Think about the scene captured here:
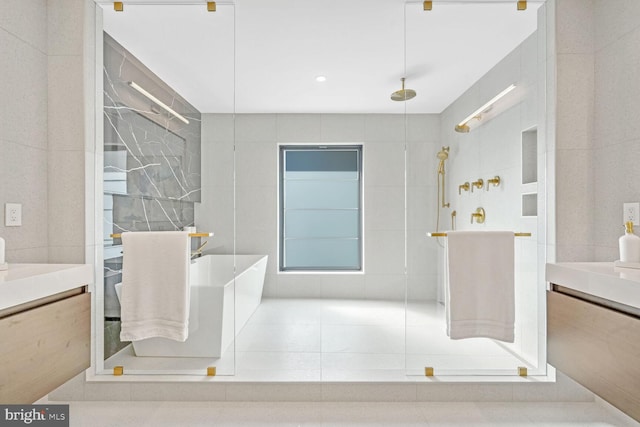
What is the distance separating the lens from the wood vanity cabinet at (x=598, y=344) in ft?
4.24

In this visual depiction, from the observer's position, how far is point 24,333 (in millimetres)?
1335

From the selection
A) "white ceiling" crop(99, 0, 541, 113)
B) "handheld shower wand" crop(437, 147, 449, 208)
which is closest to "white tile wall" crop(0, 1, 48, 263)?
"white ceiling" crop(99, 0, 541, 113)

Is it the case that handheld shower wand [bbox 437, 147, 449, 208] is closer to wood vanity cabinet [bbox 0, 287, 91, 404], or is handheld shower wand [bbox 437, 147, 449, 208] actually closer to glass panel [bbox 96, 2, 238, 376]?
glass panel [bbox 96, 2, 238, 376]

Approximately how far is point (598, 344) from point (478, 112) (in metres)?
1.37

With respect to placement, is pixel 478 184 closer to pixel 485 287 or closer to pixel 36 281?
pixel 485 287

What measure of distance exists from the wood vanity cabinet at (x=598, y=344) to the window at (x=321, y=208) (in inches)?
52.0

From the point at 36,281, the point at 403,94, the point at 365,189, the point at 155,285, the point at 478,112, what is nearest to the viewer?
the point at 36,281

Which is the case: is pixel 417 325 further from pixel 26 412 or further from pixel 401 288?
pixel 26 412

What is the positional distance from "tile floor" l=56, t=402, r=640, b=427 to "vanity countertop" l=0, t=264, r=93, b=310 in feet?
2.73

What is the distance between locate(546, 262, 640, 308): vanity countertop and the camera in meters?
1.31

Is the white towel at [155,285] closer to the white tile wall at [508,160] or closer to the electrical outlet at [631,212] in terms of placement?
the white tile wall at [508,160]

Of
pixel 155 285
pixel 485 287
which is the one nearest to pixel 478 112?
pixel 485 287

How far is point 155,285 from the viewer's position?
2.07 metres

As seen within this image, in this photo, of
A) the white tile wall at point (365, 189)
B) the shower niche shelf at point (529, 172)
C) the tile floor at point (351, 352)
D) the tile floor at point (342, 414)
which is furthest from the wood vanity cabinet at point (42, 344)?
the shower niche shelf at point (529, 172)
